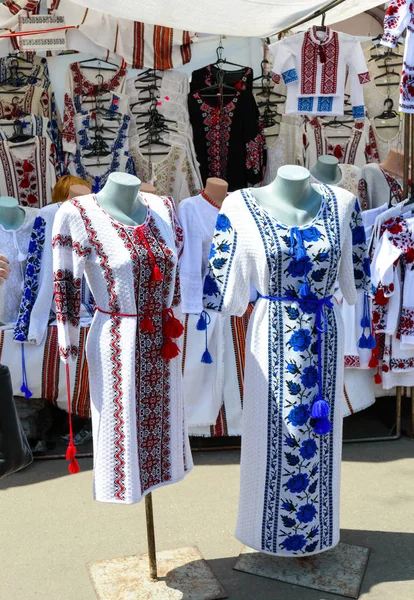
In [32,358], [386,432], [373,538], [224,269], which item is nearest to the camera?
[224,269]

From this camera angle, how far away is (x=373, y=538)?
130 inches

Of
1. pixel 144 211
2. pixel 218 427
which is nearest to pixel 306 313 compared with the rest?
pixel 144 211

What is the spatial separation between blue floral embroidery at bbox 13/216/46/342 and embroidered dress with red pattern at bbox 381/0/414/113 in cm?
203

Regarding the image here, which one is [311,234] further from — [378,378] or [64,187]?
[64,187]

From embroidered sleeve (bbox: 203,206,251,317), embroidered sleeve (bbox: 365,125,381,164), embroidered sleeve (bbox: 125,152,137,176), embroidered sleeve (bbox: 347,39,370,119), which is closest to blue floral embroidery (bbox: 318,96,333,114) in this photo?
embroidered sleeve (bbox: 347,39,370,119)

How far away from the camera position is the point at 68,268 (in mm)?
2738

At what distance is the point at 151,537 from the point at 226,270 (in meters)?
1.04

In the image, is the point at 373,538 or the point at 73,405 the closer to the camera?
the point at 373,538

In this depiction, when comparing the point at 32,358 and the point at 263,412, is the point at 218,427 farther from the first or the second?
the point at 263,412

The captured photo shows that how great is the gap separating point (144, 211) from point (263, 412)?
0.87 m

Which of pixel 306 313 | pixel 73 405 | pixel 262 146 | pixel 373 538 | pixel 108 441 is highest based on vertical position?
pixel 262 146

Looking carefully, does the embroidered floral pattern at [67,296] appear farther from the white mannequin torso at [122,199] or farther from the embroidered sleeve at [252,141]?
the embroidered sleeve at [252,141]

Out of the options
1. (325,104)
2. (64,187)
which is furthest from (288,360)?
(325,104)

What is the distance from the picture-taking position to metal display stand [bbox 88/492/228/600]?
2.87 metres
